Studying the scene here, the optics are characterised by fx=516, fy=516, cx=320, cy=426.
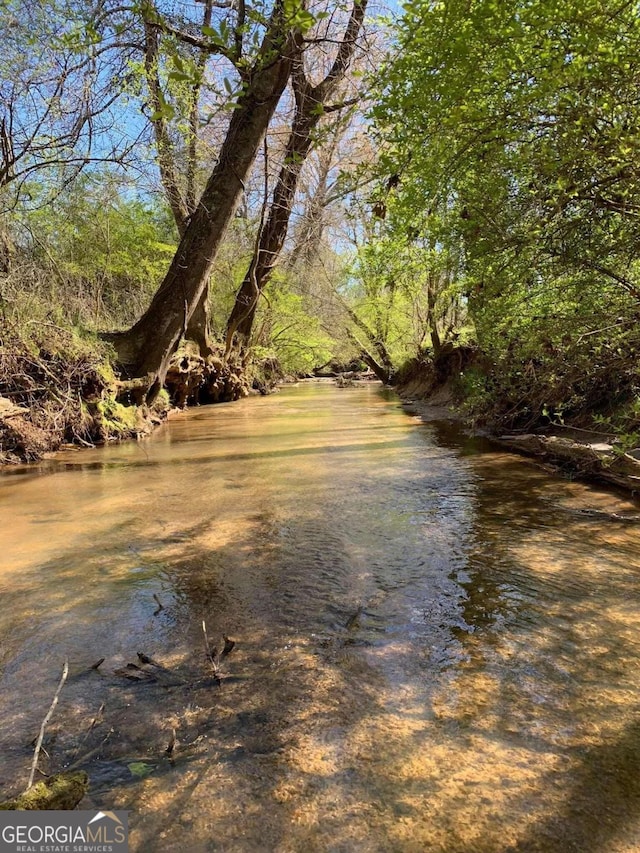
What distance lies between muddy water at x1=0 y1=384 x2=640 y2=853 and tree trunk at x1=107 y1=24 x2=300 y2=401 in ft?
18.8

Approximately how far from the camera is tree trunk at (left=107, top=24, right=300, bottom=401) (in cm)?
835

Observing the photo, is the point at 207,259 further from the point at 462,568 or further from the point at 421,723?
the point at 421,723

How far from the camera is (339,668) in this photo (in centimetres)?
246

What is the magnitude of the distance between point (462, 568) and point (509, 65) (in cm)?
353

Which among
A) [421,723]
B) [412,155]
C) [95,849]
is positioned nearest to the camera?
[95,849]

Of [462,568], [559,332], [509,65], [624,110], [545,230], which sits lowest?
[462,568]

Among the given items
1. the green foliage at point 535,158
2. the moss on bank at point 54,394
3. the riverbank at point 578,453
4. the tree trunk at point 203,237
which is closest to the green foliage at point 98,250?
the moss on bank at point 54,394

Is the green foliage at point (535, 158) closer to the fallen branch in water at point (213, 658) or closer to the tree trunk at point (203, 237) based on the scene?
the fallen branch in water at point (213, 658)

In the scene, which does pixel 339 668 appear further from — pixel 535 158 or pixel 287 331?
pixel 287 331

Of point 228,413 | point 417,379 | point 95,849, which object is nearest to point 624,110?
point 95,849

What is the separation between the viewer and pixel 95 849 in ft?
5.07

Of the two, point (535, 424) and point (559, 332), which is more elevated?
point (559, 332)

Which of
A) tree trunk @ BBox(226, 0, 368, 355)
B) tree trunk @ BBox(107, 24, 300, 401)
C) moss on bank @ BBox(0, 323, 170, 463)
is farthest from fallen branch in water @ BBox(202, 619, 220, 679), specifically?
tree trunk @ BBox(107, 24, 300, 401)

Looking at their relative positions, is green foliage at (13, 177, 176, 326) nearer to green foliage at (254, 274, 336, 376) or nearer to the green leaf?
green foliage at (254, 274, 336, 376)
